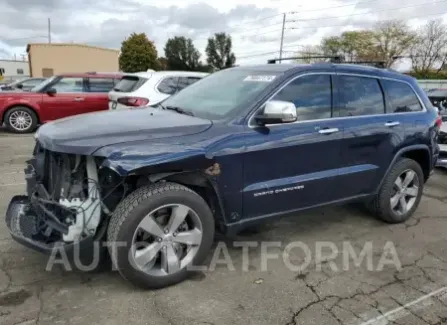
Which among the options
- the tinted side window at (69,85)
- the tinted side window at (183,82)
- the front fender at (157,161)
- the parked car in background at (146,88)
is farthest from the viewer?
the tinted side window at (69,85)

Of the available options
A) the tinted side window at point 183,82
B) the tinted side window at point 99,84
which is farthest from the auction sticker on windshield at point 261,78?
the tinted side window at point 99,84

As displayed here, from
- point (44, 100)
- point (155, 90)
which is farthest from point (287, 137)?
point (44, 100)

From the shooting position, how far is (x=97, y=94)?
36.7 ft

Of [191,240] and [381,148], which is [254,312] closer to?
[191,240]

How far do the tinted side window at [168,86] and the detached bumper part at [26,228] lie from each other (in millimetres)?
5280

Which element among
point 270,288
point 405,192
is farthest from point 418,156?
point 270,288

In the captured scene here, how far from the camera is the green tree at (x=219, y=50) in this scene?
206ft

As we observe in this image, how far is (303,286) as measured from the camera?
3.33 m

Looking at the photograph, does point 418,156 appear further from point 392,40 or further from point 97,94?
point 392,40

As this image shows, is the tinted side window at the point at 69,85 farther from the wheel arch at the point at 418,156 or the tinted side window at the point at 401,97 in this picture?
the wheel arch at the point at 418,156

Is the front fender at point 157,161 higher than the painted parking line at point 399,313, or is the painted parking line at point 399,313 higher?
the front fender at point 157,161

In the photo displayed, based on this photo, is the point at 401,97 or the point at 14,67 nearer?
the point at 401,97

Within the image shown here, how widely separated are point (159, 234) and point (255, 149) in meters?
1.03

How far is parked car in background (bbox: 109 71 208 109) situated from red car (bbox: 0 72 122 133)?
2382 millimetres
